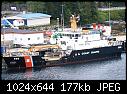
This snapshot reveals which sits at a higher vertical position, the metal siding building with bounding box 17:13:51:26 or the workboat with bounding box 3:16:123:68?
the metal siding building with bounding box 17:13:51:26

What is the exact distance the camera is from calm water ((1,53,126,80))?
414 cm

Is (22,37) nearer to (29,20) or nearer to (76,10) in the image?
(29,20)

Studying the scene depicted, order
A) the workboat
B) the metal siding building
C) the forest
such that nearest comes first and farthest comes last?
the workboat < the metal siding building < the forest

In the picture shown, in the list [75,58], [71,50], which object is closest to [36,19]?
[71,50]

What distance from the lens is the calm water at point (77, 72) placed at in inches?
163

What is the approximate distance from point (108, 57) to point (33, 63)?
132 centimetres

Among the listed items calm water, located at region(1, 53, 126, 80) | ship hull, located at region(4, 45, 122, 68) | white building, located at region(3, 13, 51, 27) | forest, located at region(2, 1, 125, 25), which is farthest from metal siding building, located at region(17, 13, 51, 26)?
calm water, located at region(1, 53, 126, 80)

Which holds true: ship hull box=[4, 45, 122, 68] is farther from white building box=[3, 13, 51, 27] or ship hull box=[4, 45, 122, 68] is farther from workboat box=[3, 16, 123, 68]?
white building box=[3, 13, 51, 27]

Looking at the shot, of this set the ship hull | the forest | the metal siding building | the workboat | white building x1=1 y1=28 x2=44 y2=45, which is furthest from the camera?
the forest

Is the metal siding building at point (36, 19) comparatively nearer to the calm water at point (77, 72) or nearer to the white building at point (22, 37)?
the white building at point (22, 37)

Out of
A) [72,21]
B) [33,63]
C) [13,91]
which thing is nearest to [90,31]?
[72,21]

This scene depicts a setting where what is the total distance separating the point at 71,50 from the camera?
5.92 m

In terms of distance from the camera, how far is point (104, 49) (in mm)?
6258

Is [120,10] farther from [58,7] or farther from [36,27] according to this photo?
[36,27]
